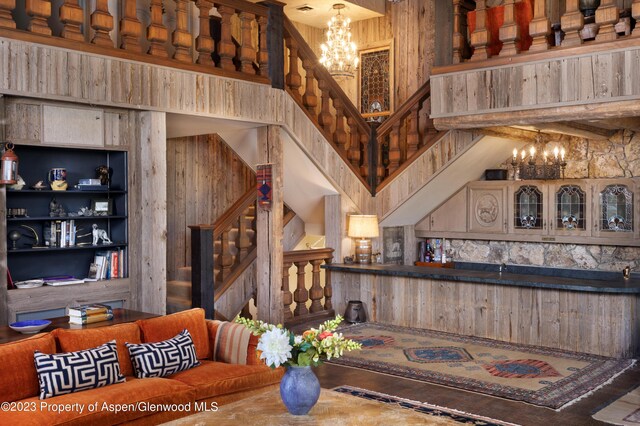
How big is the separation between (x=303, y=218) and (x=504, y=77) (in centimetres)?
365

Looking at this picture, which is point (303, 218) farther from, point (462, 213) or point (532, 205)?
point (532, 205)

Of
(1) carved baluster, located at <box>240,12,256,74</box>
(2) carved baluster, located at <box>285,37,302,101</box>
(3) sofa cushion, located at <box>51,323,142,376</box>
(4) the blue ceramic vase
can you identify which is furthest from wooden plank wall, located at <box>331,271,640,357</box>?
(4) the blue ceramic vase

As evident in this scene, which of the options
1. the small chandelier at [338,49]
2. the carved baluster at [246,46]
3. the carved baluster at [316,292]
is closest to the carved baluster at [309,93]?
the carved baluster at [246,46]

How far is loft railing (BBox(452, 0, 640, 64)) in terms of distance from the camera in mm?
5918

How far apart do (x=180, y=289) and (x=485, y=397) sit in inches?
165

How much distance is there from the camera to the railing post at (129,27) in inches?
230

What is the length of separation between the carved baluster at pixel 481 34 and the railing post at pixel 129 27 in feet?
10.7

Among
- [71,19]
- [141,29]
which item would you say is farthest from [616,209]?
[71,19]

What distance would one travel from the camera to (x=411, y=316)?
805 centimetres

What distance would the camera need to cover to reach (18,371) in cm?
381

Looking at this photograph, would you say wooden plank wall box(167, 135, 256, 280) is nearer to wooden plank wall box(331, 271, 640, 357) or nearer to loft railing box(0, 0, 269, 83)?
loft railing box(0, 0, 269, 83)

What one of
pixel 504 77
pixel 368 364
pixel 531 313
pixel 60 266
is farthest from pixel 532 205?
pixel 60 266

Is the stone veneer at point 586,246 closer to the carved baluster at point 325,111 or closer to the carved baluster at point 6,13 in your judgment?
the carved baluster at point 325,111

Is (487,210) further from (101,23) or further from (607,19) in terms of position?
(101,23)
